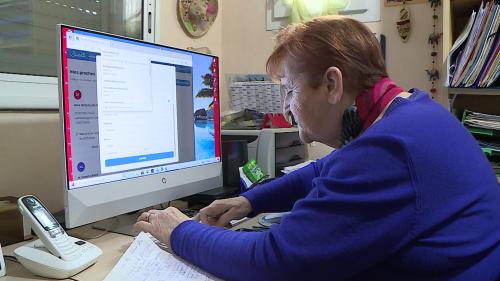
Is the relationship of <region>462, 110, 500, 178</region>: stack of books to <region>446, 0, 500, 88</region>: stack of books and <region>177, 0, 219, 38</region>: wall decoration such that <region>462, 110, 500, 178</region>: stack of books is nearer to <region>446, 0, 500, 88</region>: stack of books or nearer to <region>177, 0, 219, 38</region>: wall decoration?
<region>446, 0, 500, 88</region>: stack of books

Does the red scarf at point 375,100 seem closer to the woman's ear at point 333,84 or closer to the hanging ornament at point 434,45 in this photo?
the woman's ear at point 333,84

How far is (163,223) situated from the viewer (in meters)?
0.82

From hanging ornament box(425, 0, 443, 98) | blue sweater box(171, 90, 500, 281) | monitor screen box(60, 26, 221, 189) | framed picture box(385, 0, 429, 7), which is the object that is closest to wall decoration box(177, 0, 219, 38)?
monitor screen box(60, 26, 221, 189)

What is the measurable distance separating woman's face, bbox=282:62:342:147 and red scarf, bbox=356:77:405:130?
51 millimetres

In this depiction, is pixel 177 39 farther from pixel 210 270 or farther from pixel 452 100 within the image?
pixel 210 270

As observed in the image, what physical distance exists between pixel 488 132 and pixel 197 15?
1321 mm

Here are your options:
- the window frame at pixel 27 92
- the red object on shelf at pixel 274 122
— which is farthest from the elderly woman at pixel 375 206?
the red object on shelf at pixel 274 122

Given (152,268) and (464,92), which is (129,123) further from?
(464,92)

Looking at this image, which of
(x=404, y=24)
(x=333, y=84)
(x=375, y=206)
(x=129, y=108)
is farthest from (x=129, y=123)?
(x=404, y=24)

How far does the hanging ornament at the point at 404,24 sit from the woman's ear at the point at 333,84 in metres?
1.17

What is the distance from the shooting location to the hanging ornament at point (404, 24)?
1748 mm

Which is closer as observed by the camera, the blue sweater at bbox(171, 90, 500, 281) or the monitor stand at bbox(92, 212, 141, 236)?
the blue sweater at bbox(171, 90, 500, 281)

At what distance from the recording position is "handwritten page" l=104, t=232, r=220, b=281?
0.70 metres

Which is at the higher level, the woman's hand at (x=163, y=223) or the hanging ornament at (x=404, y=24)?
the hanging ornament at (x=404, y=24)
